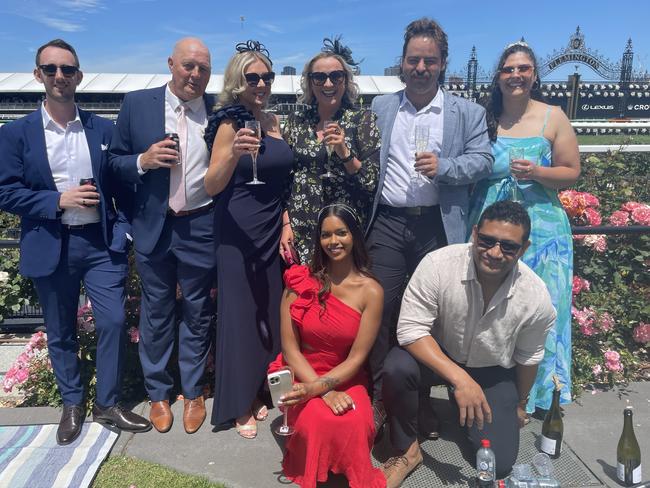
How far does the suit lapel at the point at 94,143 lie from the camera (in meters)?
3.36

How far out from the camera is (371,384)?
3.42 metres

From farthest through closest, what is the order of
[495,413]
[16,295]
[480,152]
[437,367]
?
[16,295], [480,152], [495,413], [437,367]

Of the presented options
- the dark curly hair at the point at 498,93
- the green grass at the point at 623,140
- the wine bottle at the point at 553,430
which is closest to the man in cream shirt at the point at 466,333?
the wine bottle at the point at 553,430

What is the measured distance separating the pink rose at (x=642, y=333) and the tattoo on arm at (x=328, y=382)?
10.4 feet

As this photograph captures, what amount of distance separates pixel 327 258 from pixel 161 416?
5.29 feet

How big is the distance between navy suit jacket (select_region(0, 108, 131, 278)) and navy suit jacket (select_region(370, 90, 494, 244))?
6.10ft

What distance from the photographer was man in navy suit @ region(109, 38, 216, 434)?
3291 mm

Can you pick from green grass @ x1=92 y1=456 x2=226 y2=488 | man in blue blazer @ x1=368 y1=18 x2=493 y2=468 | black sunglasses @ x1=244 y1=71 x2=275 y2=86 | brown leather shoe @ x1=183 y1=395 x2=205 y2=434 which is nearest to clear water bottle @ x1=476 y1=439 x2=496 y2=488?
man in blue blazer @ x1=368 y1=18 x2=493 y2=468

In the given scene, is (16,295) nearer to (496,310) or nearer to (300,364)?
(300,364)

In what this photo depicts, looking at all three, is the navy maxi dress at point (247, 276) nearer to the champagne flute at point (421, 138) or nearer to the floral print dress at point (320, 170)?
the floral print dress at point (320, 170)

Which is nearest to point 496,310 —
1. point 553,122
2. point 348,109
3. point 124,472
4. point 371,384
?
point 371,384

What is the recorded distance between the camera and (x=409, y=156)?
3.39 meters

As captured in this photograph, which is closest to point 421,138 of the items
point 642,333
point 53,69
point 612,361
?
point 53,69

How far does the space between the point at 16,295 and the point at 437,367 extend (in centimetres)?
410
